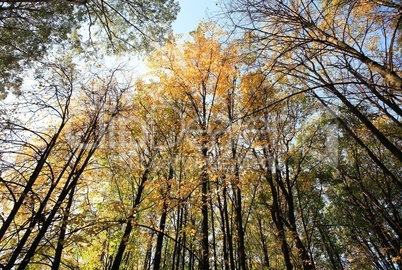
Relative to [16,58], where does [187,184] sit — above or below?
below

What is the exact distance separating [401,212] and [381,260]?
3273mm

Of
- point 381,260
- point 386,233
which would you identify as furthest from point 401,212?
point 381,260

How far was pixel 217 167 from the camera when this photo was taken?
20.7 feet

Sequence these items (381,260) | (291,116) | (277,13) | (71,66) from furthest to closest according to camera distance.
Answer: (381,260) < (291,116) < (71,66) < (277,13)

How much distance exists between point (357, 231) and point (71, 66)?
651 inches

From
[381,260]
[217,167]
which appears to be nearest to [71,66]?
[217,167]

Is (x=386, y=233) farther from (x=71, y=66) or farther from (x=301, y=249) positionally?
(x=71, y=66)

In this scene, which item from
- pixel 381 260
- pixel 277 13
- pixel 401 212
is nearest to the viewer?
pixel 277 13

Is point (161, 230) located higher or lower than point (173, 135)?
lower

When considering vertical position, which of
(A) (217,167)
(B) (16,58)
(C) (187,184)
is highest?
(B) (16,58)

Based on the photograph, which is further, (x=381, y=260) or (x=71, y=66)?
(x=381, y=260)

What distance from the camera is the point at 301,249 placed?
7.50m

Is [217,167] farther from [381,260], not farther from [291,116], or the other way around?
[381,260]

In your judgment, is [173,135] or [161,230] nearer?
[161,230]
